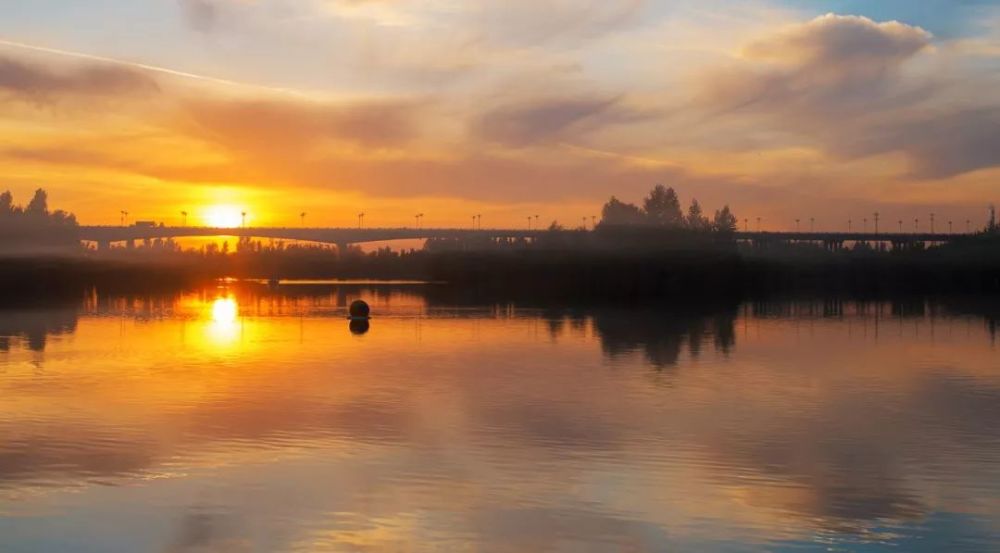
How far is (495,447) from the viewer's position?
25547 millimetres

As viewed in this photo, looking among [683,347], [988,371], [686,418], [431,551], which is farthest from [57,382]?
[988,371]

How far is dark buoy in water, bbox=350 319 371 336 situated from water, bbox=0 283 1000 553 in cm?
1047

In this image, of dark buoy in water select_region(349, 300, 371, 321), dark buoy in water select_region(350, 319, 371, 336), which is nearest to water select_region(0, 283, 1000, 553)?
dark buoy in water select_region(350, 319, 371, 336)

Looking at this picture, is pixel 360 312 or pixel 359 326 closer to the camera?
pixel 359 326

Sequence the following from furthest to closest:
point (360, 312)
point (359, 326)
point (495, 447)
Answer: point (360, 312) < point (359, 326) < point (495, 447)

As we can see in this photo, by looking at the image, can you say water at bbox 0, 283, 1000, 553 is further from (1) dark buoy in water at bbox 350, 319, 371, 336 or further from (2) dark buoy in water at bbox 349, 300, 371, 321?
(2) dark buoy in water at bbox 349, 300, 371, 321

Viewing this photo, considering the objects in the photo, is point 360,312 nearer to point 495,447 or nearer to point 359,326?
point 359,326

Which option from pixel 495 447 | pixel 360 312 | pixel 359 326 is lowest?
pixel 495 447

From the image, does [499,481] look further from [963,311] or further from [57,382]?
[963,311]

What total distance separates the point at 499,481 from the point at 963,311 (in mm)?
84137

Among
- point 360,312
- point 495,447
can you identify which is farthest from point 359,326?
point 495,447

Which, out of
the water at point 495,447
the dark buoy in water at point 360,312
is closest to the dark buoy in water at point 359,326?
the dark buoy in water at point 360,312

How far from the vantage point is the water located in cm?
1828

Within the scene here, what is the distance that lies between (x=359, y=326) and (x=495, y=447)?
145 feet
